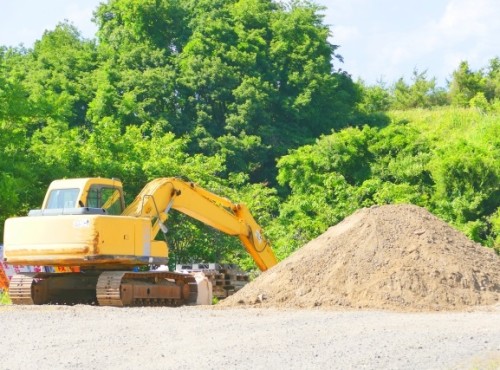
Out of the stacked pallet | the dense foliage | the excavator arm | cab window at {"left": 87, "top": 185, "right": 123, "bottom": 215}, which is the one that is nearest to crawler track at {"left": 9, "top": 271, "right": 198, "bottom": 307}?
the excavator arm

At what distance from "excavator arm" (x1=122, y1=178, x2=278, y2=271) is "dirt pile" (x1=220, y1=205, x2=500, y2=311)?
301 centimetres

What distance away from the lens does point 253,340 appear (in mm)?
13180

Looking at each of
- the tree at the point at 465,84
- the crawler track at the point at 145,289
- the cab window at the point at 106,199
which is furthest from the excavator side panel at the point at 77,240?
the tree at the point at 465,84

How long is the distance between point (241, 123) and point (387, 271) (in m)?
35.7

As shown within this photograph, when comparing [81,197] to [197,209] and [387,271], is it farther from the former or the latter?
[387,271]

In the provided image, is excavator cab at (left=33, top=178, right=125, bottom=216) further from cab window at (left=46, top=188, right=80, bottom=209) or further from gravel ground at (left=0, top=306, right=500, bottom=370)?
gravel ground at (left=0, top=306, right=500, bottom=370)

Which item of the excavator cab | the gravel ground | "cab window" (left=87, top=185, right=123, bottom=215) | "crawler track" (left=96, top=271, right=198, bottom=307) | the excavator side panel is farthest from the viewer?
"cab window" (left=87, top=185, right=123, bottom=215)

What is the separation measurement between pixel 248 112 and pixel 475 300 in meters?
36.6

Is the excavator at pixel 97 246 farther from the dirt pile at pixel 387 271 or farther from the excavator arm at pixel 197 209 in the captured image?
the dirt pile at pixel 387 271

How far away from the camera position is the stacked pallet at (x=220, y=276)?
2633 centimetres

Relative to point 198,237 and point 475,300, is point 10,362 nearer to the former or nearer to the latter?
point 475,300

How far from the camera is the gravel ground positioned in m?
11.4

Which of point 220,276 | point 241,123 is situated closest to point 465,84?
point 241,123

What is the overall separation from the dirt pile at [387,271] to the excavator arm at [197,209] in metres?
3.01
